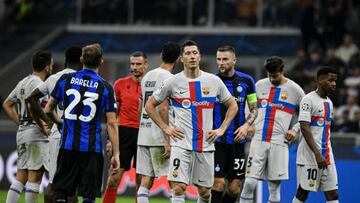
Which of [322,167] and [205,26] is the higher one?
[205,26]

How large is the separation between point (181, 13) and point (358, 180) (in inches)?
552

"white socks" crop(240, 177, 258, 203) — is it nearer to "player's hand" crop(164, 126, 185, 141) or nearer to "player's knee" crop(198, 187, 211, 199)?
"player's knee" crop(198, 187, 211, 199)

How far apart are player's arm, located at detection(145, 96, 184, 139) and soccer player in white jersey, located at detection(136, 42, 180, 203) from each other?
1175mm

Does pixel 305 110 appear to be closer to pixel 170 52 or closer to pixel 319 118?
pixel 319 118

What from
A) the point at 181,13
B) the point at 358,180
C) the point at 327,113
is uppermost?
the point at 181,13

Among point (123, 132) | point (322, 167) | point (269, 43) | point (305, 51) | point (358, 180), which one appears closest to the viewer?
point (322, 167)

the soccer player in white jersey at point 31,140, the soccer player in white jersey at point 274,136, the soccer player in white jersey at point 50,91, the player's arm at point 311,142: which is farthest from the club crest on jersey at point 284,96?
the soccer player in white jersey at point 31,140

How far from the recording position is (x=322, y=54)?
26125 mm

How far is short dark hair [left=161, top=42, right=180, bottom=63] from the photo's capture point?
47.3 feet

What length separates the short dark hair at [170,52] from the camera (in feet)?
47.3

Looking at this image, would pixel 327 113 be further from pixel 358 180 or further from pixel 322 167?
pixel 358 180

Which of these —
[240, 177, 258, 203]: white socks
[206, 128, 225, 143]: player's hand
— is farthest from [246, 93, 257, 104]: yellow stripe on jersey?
[206, 128, 225, 143]: player's hand

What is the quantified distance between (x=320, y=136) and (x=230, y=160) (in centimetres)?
126

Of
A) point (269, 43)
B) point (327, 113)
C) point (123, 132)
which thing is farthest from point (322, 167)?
point (269, 43)
